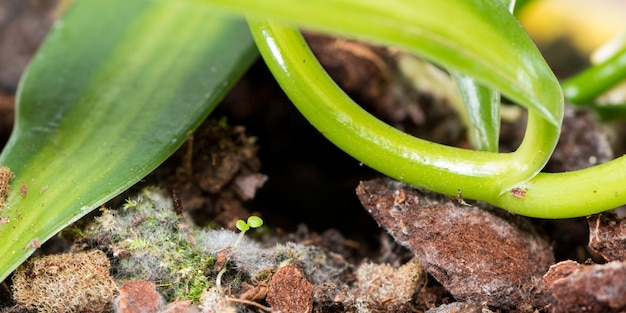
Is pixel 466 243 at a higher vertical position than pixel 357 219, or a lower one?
higher

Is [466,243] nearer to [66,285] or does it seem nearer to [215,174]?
[215,174]

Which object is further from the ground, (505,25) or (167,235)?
(505,25)

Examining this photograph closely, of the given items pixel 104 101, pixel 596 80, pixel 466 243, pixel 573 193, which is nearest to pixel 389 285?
pixel 466 243

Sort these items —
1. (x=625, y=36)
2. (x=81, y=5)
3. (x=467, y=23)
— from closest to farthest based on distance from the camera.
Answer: (x=467, y=23)
(x=81, y=5)
(x=625, y=36)

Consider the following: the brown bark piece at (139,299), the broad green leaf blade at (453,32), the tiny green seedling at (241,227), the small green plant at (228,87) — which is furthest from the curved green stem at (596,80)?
the brown bark piece at (139,299)

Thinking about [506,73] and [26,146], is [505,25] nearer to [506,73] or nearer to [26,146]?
[506,73]

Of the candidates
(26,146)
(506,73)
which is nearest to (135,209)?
(26,146)

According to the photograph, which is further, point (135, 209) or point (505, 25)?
point (135, 209)
